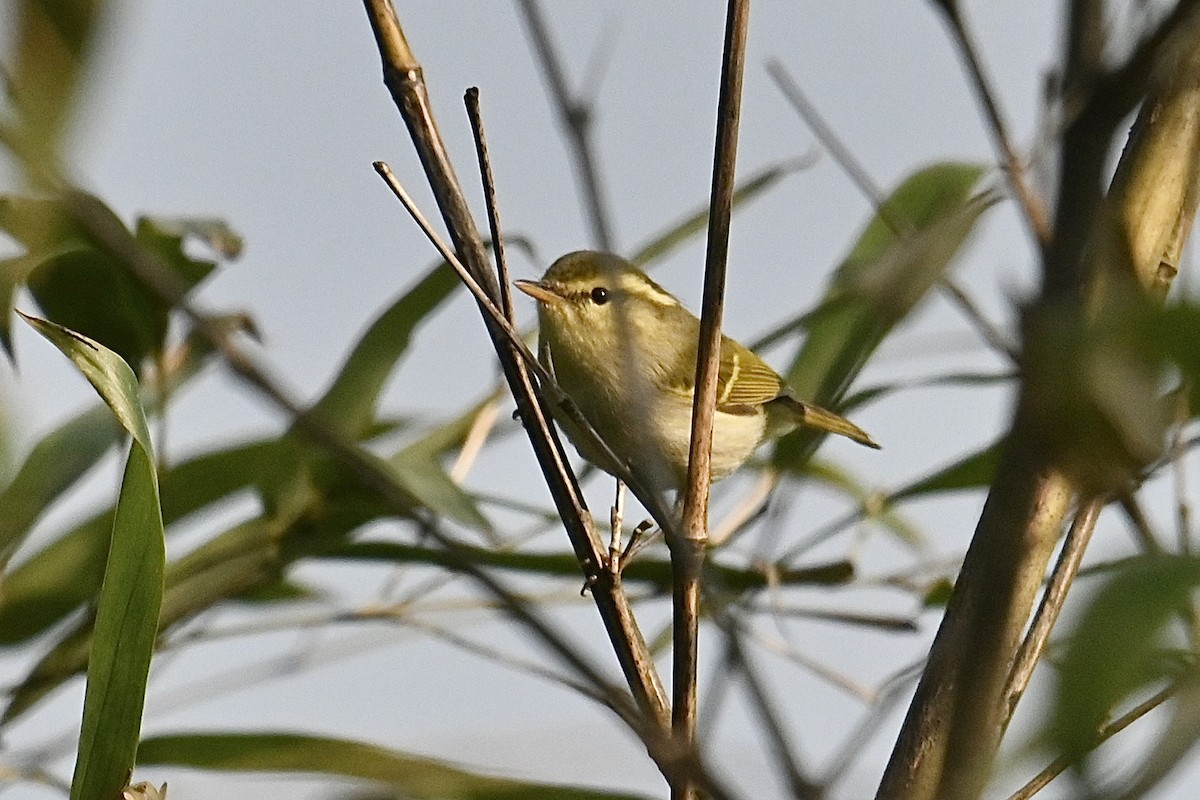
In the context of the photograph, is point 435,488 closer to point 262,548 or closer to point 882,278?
point 262,548

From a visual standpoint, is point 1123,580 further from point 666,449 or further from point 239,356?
point 666,449

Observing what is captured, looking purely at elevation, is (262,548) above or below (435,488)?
below

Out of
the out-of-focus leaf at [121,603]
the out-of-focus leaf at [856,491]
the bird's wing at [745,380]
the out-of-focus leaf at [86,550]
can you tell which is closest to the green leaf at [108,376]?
the out-of-focus leaf at [121,603]

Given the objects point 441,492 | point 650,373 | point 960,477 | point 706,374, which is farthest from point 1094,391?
point 650,373

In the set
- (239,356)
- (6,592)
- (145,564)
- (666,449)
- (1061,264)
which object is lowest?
(6,592)

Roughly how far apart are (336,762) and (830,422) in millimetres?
2267

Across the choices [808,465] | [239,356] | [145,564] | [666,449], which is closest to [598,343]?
[666,449]

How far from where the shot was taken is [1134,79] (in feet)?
1.79

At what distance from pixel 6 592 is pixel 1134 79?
2062mm

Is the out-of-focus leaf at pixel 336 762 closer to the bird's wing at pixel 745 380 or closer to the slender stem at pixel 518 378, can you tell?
the slender stem at pixel 518 378

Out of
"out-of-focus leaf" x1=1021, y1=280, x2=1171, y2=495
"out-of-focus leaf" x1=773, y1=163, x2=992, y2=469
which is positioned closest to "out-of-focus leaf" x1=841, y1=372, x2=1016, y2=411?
"out-of-focus leaf" x1=773, y1=163, x2=992, y2=469

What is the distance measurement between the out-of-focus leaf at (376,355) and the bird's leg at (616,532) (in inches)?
21.4

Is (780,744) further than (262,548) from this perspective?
No

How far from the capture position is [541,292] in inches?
128
